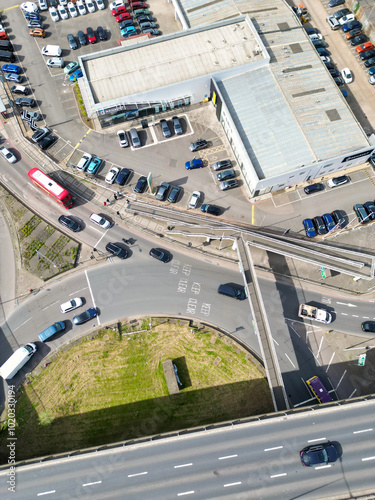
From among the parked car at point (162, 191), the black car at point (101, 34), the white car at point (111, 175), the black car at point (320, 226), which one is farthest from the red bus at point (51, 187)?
the black car at point (320, 226)

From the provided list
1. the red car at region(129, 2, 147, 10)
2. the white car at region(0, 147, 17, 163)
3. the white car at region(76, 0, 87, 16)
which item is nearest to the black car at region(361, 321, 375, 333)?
the white car at region(0, 147, 17, 163)

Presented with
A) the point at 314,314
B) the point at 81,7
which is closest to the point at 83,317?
the point at 314,314

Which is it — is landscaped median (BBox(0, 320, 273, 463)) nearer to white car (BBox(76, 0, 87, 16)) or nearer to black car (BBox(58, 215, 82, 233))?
black car (BBox(58, 215, 82, 233))

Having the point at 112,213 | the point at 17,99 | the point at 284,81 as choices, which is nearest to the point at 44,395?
the point at 112,213

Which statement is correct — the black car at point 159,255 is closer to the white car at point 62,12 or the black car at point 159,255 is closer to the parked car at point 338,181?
the parked car at point 338,181

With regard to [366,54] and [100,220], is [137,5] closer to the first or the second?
[366,54]
